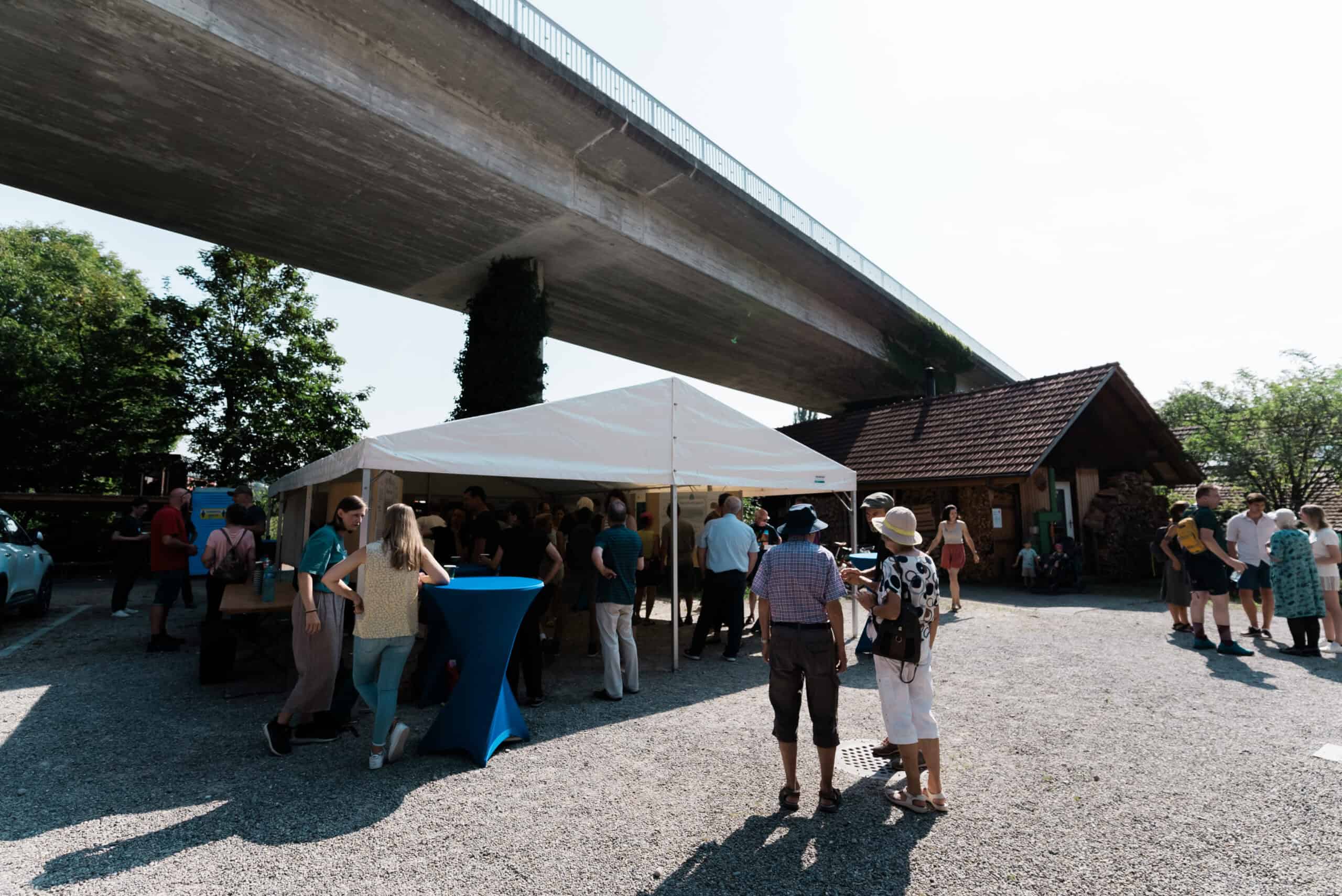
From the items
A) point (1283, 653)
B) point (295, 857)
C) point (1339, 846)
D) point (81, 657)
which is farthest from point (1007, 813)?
point (81, 657)

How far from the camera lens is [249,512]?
22.6 ft

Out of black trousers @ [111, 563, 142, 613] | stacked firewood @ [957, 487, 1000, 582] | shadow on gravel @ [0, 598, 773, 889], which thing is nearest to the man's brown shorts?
shadow on gravel @ [0, 598, 773, 889]

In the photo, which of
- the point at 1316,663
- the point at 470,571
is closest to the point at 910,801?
the point at 470,571

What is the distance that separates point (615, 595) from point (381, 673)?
6.66 feet

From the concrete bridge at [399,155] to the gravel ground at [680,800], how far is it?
27.9 feet

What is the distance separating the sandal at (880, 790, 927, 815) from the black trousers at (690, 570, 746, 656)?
3.37 metres

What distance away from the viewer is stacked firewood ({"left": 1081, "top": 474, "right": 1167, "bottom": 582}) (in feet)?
51.2

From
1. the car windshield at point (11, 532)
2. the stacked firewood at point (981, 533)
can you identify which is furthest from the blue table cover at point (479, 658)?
the stacked firewood at point (981, 533)

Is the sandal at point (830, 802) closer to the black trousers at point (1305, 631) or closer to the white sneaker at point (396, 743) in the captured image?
the white sneaker at point (396, 743)

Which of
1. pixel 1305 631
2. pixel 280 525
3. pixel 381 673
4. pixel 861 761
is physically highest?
pixel 280 525

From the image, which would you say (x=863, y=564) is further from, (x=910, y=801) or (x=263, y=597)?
(x=263, y=597)

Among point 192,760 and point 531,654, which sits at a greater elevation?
point 531,654

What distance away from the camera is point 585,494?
1280 centimetres

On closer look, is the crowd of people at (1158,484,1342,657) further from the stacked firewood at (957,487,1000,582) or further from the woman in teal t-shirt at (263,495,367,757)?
the woman in teal t-shirt at (263,495,367,757)
